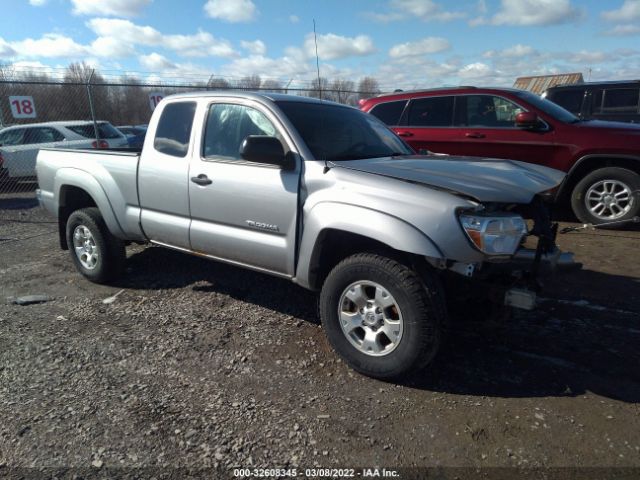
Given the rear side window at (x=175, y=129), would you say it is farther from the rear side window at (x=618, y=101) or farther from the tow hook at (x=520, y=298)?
the rear side window at (x=618, y=101)

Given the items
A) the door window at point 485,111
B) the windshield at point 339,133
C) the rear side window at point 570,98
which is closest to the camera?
the windshield at point 339,133

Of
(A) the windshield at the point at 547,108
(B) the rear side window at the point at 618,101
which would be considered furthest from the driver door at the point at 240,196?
(B) the rear side window at the point at 618,101

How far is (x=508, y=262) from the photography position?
2.96 m

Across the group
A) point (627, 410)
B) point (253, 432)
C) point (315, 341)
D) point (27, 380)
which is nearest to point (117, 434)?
point (253, 432)

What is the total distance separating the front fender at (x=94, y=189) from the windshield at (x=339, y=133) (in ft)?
6.93

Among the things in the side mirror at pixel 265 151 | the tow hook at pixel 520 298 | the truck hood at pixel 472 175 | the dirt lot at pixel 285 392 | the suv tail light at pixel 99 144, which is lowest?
the dirt lot at pixel 285 392

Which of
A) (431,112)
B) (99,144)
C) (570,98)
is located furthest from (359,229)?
(99,144)

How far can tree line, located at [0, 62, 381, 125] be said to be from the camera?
1155cm

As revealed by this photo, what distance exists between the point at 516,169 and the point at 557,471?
6.76 feet

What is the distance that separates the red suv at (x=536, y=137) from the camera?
6361 millimetres

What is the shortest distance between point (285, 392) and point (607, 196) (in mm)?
5531

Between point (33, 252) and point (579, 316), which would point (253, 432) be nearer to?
point (579, 316)

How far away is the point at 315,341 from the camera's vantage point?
3697 millimetres

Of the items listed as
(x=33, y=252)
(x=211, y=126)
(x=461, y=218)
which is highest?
(x=211, y=126)
